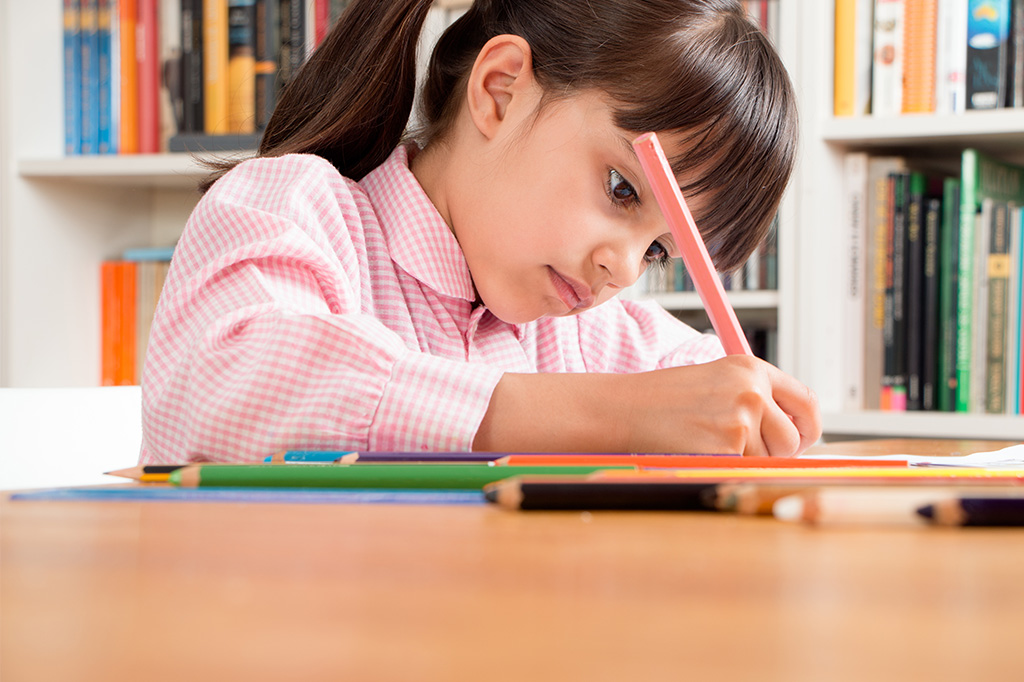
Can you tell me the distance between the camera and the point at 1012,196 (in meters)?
1.32

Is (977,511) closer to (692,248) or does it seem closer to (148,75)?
(692,248)

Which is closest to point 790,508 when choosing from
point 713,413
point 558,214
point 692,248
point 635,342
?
point 713,413

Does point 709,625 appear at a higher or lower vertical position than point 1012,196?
lower

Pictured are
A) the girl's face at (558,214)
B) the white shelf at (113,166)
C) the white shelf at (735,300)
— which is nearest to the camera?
the girl's face at (558,214)

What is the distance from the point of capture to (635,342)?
1.02 meters

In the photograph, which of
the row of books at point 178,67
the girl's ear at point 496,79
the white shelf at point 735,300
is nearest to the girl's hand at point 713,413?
the girl's ear at point 496,79

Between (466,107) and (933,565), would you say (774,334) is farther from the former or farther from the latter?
(933,565)

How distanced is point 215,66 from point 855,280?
41.3 inches

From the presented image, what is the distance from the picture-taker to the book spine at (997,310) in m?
1.21

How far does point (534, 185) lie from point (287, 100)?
1.01ft

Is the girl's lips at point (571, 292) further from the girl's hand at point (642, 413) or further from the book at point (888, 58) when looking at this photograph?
the book at point (888, 58)

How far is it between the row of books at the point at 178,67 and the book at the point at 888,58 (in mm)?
807

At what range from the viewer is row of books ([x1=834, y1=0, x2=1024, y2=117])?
120 centimetres

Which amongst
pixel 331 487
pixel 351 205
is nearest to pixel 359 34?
pixel 351 205
